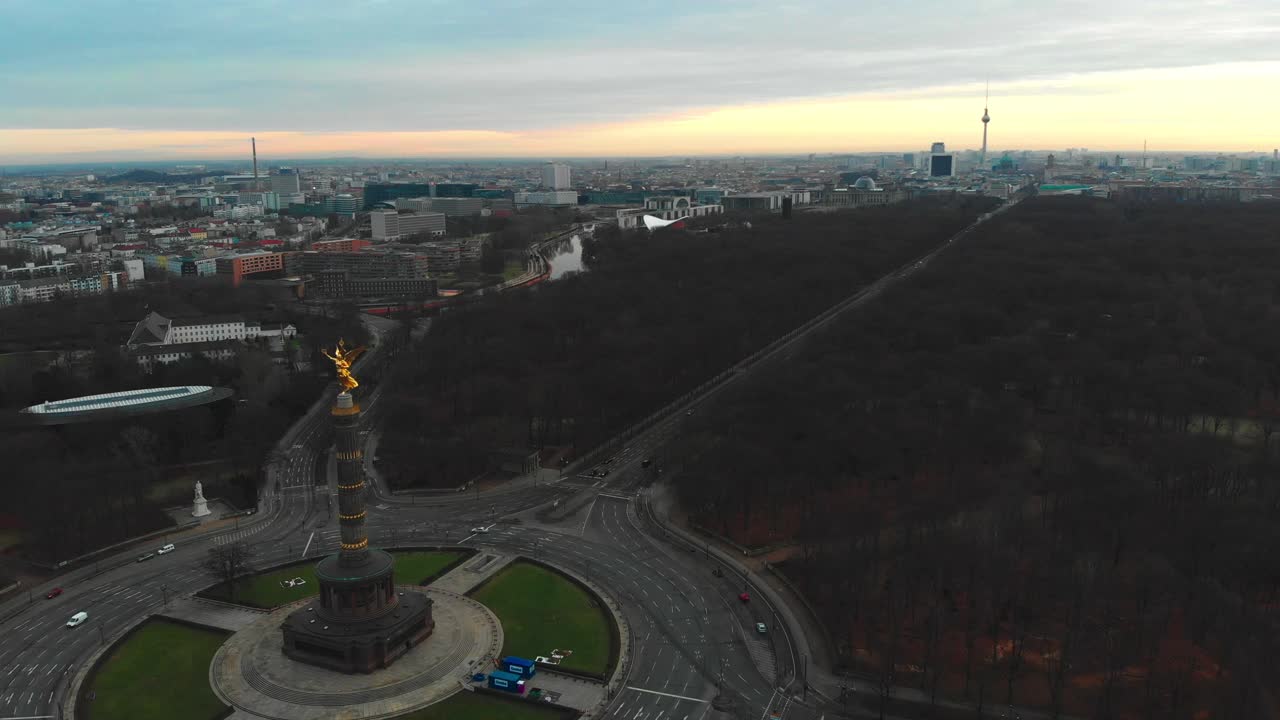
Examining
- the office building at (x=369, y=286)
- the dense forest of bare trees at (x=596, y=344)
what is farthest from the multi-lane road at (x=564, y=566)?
the office building at (x=369, y=286)

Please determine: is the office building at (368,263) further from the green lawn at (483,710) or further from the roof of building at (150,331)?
the green lawn at (483,710)

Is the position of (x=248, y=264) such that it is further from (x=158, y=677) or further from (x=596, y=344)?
(x=158, y=677)

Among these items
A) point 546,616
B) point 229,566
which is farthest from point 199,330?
point 546,616

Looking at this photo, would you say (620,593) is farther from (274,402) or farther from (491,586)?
(274,402)

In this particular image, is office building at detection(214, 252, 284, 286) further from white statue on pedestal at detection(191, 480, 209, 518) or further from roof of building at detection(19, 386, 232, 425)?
white statue on pedestal at detection(191, 480, 209, 518)

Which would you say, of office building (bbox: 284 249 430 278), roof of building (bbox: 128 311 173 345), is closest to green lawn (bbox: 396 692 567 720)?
roof of building (bbox: 128 311 173 345)
